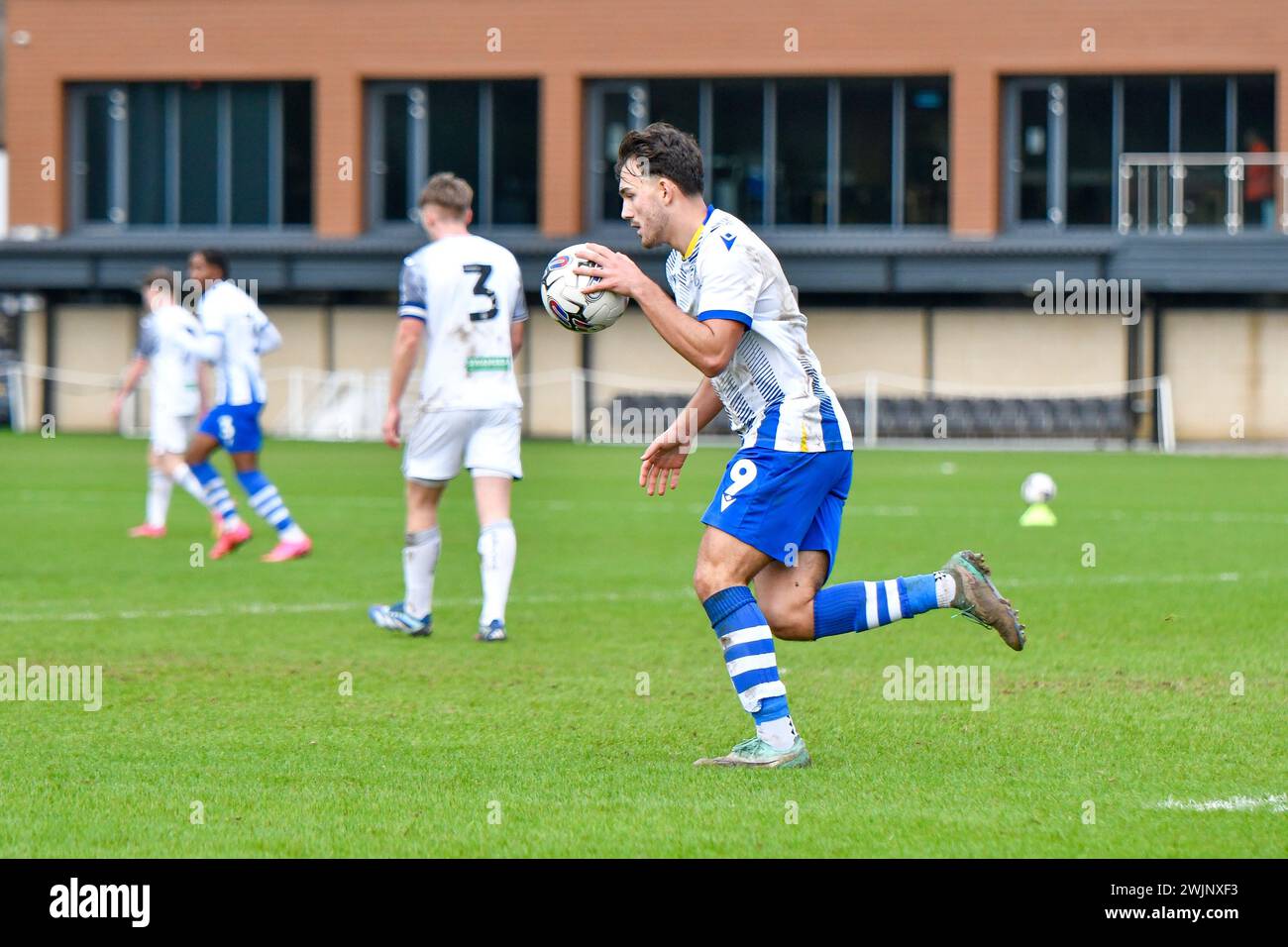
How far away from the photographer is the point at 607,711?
791cm

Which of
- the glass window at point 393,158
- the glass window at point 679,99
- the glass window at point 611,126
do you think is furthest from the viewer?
the glass window at point 393,158

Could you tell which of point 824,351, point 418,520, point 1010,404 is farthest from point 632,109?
point 418,520

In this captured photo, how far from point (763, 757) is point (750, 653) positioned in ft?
1.16

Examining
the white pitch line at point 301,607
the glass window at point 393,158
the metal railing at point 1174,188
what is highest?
the glass window at point 393,158

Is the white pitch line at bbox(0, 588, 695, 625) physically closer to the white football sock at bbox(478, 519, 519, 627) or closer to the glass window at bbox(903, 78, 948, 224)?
the white football sock at bbox(478, 519, 519, 627)

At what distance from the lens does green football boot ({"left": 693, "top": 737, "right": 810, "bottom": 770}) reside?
6.61 metres

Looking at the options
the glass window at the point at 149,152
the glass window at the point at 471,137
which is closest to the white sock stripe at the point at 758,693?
the glass window at the point at 471,137

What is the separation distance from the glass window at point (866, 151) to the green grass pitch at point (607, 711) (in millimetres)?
24410

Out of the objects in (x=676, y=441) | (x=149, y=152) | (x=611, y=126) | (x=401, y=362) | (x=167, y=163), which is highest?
(x=611, y=126)

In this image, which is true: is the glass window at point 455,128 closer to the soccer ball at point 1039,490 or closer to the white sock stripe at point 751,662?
the soccer ball at point 1039,490

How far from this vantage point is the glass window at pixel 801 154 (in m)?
40.3

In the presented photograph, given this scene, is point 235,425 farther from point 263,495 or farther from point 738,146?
point 738,146

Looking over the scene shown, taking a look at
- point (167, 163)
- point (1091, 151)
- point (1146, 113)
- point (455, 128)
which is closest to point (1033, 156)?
point (1091, 151)
